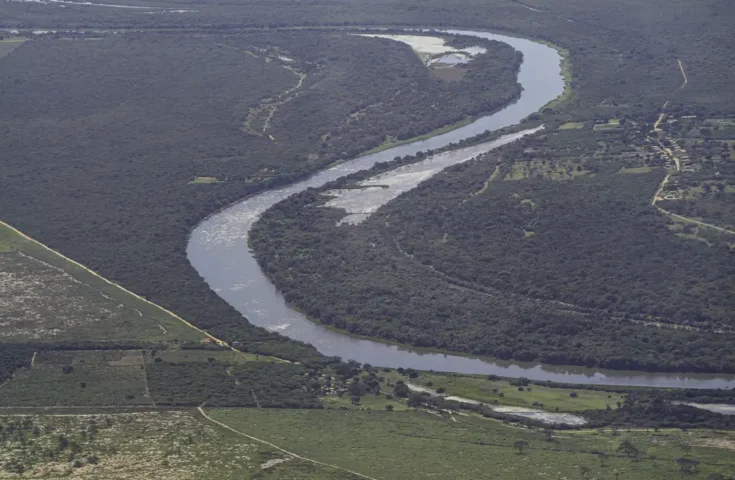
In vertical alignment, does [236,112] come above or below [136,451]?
below

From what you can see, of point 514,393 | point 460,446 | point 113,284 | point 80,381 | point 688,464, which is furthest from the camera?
point 113,284

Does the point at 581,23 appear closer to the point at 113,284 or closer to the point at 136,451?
the point at 113,284

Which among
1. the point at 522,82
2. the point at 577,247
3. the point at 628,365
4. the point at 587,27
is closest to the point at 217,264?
the point at 577,247

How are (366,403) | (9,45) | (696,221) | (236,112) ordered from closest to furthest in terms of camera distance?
(366,403)
(696,221)
(236,112)
(9,45)

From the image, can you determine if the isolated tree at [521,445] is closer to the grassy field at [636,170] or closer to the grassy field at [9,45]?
the grassy field at [636,170]

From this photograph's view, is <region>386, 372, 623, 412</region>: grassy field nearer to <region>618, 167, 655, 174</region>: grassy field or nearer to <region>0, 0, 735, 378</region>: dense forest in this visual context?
<region>0, 0, 735, 378</region>: dense forest

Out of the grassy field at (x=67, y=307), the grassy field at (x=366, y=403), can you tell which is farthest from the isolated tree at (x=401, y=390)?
the grassy field at (x=67, y=307)

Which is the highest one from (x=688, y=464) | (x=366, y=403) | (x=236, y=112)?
(x=688, y=464)

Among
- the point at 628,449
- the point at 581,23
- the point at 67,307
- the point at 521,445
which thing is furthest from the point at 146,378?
the point at 581,23

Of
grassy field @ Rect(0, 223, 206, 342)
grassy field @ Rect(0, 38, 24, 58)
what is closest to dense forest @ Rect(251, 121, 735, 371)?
grassy field @ Rect(0, 223, 206, 342)
